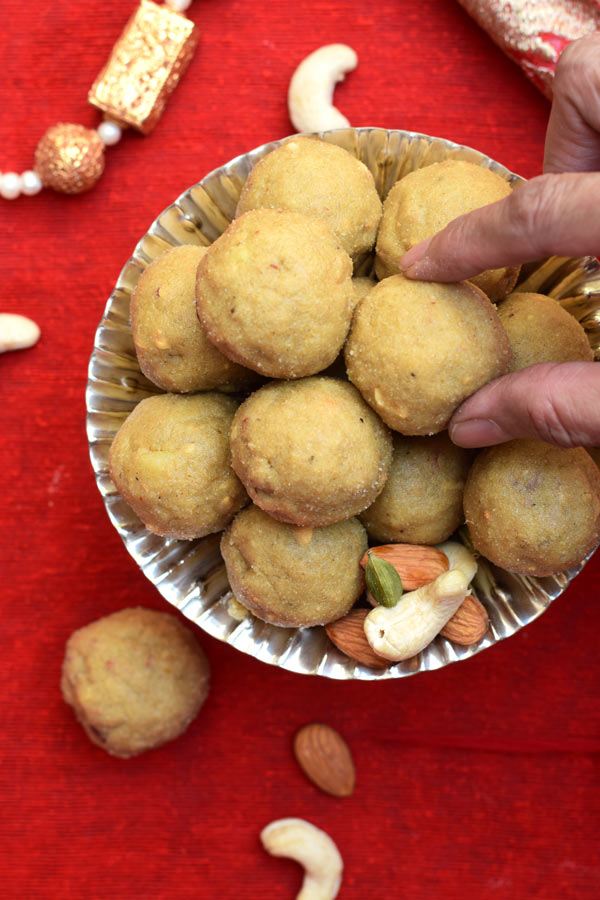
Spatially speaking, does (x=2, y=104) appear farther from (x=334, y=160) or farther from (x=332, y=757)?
(x=332, y=757)

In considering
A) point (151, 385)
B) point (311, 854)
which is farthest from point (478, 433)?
point (311, 854)

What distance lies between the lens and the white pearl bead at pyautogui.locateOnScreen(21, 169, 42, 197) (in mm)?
1334

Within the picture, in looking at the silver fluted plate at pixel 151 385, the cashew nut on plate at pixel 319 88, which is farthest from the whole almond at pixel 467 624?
the cashew nut on plate at pixel 319 88

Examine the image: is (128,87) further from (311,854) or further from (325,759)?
(311,854)

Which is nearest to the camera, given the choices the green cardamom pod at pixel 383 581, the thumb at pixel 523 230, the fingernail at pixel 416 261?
the thumb at pixel 523 230

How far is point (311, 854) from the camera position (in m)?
1.29

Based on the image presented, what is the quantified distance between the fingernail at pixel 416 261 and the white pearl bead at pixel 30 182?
2.52ft

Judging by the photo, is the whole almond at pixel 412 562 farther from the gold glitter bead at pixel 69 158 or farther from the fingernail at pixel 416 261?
the gold glitter bead at pixel 69 158

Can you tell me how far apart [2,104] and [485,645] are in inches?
47.8

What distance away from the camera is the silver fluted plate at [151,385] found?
1.05 m

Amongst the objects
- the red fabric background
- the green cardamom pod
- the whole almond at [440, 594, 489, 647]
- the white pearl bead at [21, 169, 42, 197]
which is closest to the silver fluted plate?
the whole almond at [440, 594, 489, 647]

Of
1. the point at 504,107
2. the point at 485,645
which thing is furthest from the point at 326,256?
the point at 504,107

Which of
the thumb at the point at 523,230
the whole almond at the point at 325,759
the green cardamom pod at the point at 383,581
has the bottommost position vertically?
the whole almond at the point at 325,759

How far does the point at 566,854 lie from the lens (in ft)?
4.33
